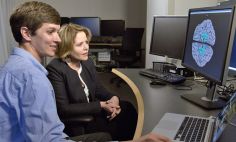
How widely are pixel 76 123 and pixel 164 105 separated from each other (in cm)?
50

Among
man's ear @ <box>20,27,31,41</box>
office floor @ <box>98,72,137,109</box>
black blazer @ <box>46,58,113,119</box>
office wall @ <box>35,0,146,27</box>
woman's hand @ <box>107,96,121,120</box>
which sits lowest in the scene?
office floor @ <box>98,72,137,109</box>

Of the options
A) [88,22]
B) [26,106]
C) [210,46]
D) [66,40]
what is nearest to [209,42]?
[210,46]

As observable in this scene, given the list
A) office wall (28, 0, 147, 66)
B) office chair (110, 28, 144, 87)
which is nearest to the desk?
office chair (110, 28, 144, 87)

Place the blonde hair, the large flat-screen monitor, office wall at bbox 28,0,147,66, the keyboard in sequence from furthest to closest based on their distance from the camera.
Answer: office wall at bbox 28,0,147,66 < the large flat-screen monitor < the keyboard < the blonde hair

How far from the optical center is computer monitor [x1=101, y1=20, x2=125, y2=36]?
6.21m

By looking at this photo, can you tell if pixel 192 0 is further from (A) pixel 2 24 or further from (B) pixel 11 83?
(A) pixel 2 24

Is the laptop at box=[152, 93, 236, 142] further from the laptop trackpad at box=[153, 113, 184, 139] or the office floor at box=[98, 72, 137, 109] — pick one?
the office floor at box=[98, 72, 137, 109]

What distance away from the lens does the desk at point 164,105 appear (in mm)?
1270

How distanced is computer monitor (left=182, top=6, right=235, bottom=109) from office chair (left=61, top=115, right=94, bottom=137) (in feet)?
1.93

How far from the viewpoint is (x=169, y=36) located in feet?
8.13

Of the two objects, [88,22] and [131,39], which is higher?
[88,22]

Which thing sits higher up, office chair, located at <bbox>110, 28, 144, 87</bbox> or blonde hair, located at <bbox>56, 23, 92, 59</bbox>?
blonde hair, located at <bbox>56, 23, 92, 59</bbox>

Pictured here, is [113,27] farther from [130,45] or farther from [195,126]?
[195,126]

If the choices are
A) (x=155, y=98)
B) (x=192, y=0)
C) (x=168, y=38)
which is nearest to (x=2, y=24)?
(x=192, y=0)
